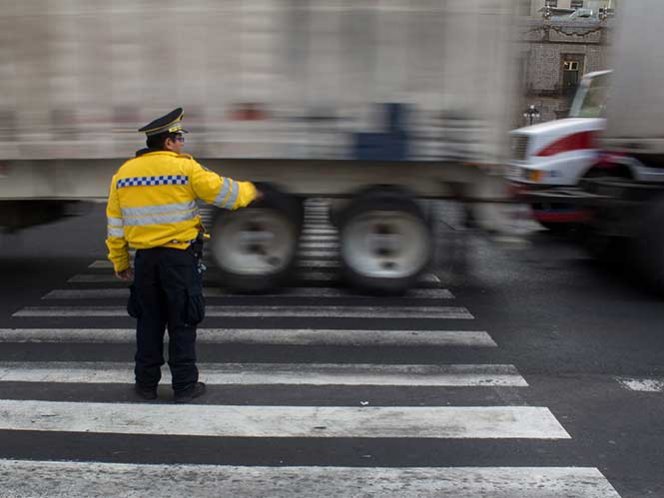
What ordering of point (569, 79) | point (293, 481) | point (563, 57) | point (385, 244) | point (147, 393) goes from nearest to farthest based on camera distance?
point (293, 481) < point (147, 393) < point (385, 244) < point (569, 79) < point (563, 57)

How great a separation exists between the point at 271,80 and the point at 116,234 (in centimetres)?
282

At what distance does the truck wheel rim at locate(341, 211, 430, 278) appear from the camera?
7.59 m

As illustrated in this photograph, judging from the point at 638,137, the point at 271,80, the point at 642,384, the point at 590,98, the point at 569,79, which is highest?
the point at 569,79

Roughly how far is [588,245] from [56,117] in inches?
249

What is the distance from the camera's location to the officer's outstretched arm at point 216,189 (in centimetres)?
477

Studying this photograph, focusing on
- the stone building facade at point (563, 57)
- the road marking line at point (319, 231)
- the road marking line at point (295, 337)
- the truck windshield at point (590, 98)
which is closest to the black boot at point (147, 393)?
the road marking line at point (295, 337)

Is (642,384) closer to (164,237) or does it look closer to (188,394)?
(188,394)

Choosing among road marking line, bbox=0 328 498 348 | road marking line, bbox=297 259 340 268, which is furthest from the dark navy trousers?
road marking line, bbox=297 259 340 268

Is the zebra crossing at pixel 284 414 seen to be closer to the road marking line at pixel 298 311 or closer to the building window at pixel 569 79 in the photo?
the road marking line at pixel 298 311

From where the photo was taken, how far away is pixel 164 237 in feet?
15.7

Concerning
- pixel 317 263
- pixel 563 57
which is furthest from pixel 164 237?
pixel 563 57

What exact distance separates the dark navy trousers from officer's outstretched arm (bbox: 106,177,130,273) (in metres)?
0.18

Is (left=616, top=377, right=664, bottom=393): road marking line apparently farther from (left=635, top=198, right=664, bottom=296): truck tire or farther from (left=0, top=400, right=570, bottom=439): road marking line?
(left=635, top=198, right=664, bottom=296): truck tire

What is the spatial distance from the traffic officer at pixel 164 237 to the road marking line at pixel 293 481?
3.33ft
